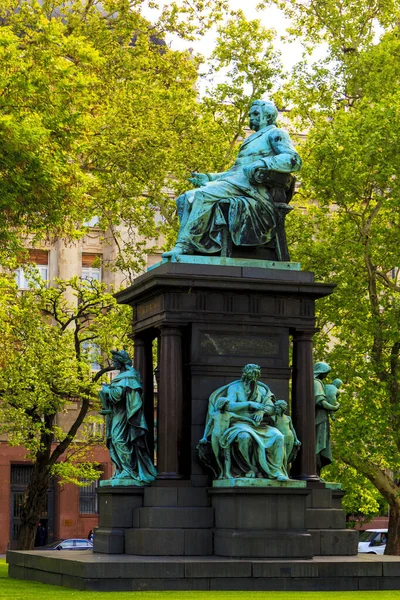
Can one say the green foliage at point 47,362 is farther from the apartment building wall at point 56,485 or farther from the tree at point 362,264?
the apartment building wall at point 56,485

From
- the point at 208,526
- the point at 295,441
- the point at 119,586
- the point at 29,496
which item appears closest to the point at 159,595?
the point at 119,586

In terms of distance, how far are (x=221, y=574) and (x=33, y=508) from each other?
67.8 ft

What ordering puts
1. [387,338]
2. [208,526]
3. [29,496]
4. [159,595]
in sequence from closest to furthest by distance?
[159,595] → [208,526] → [387,338] → [29,496]

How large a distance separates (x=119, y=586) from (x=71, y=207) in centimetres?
1160

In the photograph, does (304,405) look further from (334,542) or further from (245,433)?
(334,542)

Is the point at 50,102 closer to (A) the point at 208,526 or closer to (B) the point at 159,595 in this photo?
(A) the point at 208,526

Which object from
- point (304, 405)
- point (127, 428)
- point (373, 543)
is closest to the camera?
point (127, 428)

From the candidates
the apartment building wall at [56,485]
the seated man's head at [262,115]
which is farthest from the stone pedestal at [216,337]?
the apartment building wall at [56,485]

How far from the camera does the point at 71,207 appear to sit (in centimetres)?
2488

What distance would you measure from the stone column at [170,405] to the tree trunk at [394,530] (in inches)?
655

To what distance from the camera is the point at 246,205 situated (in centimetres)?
1872

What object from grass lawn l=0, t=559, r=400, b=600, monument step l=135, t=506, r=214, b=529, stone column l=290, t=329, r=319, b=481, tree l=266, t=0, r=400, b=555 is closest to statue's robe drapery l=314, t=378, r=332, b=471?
stone column l=290, t=329, r=319, b=481

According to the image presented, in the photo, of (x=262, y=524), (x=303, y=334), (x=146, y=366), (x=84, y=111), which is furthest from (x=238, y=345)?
(x=84, y=111)

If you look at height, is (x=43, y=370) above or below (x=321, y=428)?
above
